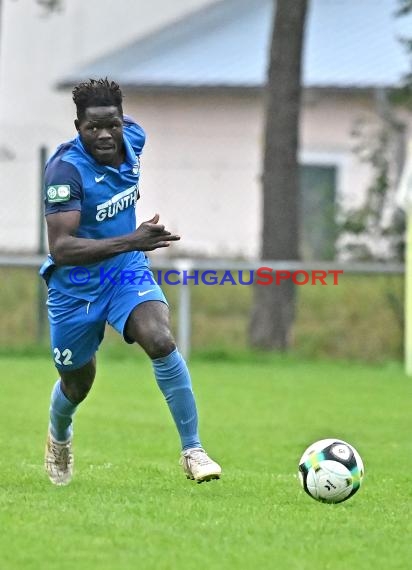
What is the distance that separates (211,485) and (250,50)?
2149 centimetres

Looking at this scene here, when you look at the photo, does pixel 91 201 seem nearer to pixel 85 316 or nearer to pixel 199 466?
pixel 85 316

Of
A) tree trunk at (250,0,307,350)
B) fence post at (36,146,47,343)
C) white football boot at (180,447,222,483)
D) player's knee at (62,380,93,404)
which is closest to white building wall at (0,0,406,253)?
fence post at (36,146,47,343)

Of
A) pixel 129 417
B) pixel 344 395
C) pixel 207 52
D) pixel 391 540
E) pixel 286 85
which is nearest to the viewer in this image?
pixel 391 540

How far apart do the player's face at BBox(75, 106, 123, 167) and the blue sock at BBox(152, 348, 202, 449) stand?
1.06m

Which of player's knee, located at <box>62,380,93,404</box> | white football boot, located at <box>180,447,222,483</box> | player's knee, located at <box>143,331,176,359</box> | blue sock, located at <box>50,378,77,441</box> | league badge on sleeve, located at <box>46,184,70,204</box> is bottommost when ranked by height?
white football boot, located at <box>180,447,222,483</box>

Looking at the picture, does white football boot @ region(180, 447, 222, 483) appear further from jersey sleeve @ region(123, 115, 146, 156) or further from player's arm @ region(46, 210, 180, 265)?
jersey sleeve @ region(123, 115, 146, 156)

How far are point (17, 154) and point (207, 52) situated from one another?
7.90 meters

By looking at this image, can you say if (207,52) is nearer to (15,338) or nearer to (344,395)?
(15,338)

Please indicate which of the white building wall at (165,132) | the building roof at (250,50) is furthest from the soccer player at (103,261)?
the building roof at (250,50)

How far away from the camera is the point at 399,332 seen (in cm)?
1970

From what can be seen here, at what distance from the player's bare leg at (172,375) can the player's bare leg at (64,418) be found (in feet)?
1.49

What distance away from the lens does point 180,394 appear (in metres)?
8.04

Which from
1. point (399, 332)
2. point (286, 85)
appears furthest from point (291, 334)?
point (286, 85)

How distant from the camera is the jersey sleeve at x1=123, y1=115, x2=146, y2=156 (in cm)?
846
